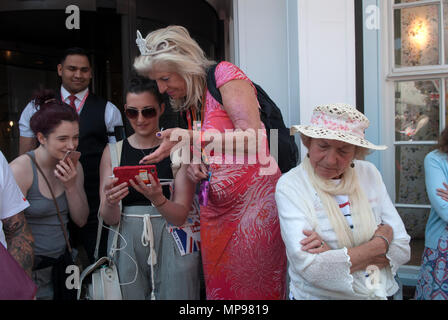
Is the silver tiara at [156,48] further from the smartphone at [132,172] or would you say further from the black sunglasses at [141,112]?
the smartphone at [132,172]

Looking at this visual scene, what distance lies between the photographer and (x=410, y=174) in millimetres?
3059

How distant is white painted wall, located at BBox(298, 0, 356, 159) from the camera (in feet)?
8.73

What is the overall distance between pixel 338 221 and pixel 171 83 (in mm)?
1102

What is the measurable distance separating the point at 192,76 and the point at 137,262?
3.49 ft

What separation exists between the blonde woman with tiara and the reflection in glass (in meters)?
1.64

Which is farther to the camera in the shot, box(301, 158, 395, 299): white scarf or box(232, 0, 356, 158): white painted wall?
box(232, 0, 356, 158): white painted wall

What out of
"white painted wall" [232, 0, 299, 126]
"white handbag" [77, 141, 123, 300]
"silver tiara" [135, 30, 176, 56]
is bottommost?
"white handbag" [77, 141, 123, 300]

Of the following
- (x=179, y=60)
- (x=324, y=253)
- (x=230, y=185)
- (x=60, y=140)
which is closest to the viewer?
(x=324, y=253)

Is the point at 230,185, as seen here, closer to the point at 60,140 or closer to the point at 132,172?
the point at 132,172

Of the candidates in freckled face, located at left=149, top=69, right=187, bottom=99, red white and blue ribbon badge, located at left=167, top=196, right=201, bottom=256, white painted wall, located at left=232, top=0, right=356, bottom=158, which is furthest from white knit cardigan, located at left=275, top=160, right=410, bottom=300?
white painted wall, located at left=232, top=0, right=356, bottom=158

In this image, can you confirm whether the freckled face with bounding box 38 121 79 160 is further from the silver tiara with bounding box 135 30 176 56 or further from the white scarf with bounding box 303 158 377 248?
the white scarf with bounding box 303 158 377 248

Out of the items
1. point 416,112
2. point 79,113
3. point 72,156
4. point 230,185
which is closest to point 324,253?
point 230,185

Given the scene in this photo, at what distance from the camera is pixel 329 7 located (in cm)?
267

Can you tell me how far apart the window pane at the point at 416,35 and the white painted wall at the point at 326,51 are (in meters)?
0.61
